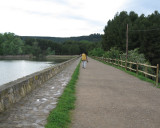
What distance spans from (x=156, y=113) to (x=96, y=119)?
1619mm

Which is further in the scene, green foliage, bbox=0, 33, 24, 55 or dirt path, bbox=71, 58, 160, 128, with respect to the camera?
green foliage, bbox=0, 33, 24, 55

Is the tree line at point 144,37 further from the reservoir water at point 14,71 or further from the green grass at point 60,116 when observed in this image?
the green grass at point 60,116

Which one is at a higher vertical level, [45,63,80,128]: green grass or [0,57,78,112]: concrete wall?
[0,57,78,112]: concrete wall

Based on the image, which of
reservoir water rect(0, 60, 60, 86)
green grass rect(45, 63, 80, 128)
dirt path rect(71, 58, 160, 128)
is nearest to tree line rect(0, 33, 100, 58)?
reservoir water rect(0, 60, 60, 86)

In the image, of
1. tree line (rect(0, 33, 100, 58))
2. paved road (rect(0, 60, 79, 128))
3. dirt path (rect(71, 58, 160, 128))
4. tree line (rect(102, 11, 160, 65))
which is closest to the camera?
paved road (rect(0, 60, 79, 128))

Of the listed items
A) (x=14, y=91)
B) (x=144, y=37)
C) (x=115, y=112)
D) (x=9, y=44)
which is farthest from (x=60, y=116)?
(x=9, y=44)

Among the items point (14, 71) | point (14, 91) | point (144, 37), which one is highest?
A: point (144, 37)

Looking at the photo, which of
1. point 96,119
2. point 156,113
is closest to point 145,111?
point 156,113

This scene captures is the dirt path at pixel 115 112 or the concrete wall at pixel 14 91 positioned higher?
the concrete wall at pixel 14 91

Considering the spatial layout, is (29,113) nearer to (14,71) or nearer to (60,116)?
(60,116)

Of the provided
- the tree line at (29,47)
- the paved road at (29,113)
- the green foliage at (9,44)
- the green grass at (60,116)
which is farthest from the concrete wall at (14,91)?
the green foliage at (9,44)

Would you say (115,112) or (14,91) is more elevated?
(14,91)

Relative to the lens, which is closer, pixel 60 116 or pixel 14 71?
pixel 60 116

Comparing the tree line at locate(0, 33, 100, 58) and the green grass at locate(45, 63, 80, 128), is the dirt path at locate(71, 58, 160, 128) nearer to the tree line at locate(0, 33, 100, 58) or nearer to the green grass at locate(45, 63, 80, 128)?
the green grass at locate(45, 63, 80, 128)
